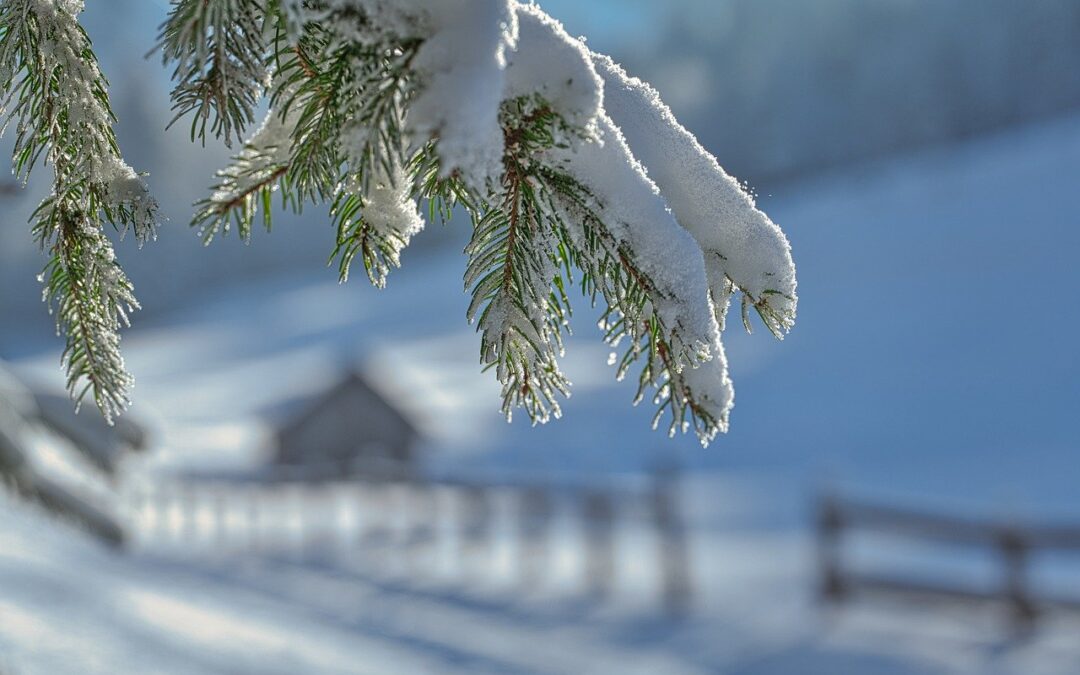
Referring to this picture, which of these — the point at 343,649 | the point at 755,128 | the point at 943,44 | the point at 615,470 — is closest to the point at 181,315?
the point at 755,128

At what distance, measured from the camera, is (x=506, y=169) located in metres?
1.10

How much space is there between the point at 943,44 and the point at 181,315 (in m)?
51.9

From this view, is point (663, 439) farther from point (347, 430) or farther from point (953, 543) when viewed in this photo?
point (953, 543)

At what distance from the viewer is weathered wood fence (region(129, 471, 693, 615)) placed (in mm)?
Answer: 13000

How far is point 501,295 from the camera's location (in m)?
1.20

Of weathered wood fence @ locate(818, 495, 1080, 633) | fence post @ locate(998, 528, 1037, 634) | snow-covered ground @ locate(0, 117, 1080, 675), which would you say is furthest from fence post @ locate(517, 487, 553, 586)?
fence post @ locate(998, 528, 1037, 634)

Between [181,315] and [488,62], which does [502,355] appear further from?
[181,315]

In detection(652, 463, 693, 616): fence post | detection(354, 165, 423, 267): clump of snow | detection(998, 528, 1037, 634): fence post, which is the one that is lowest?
detection(354, 165, 423, 267): clump of snow

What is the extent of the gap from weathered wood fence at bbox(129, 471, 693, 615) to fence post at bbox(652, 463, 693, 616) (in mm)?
13

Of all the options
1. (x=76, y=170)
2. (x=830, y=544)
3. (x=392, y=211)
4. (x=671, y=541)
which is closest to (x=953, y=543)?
(x=830, y=544)

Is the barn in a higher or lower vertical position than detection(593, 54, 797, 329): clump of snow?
higher

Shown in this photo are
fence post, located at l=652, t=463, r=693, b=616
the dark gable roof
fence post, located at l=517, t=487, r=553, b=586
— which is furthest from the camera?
the dark gable roof

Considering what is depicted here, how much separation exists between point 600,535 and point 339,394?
14.9 m

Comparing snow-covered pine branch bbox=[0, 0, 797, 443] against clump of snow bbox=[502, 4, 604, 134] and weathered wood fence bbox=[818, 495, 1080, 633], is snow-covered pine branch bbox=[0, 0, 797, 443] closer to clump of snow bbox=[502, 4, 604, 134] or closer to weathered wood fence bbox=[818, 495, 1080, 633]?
clump of snow bbox=[502, 4, 604, 134]
